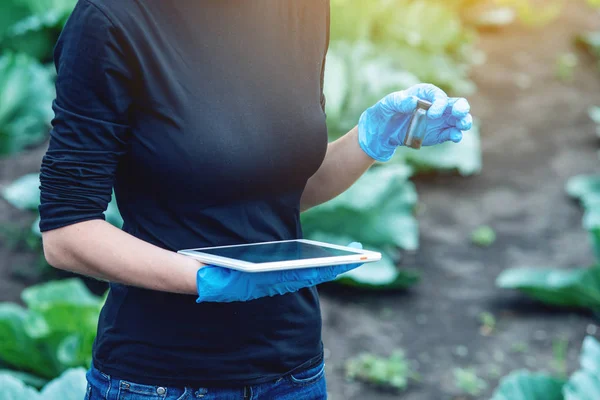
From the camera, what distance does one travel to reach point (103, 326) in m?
1.33

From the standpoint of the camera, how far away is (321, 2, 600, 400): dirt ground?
11.5 ft

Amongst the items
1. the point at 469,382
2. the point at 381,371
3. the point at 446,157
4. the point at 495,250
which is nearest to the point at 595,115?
the point at 446,157

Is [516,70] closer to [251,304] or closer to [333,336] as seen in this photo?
[333,336]

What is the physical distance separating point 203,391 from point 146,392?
92mm

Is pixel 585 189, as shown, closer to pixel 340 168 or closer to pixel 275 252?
pixel 340 168

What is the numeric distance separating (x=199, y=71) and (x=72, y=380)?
1.23 m

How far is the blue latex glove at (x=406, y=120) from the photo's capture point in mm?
1364

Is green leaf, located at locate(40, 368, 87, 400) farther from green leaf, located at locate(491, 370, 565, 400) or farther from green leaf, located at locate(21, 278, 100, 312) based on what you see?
green leaf, located at locate(491, 370, 565, 400)

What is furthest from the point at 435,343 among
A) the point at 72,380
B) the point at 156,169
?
the point at 156,169

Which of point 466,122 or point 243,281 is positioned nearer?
point 243,281

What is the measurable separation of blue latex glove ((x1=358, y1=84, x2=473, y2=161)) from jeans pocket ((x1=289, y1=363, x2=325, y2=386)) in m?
Result: 0.42

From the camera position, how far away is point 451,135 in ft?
4.72

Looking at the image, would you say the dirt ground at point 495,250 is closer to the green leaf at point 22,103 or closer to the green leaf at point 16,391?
the green leaf at point 16,391

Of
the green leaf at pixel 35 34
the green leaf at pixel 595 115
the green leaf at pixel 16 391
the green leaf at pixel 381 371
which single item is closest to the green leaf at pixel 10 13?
the green leaf at pixel 35 34
